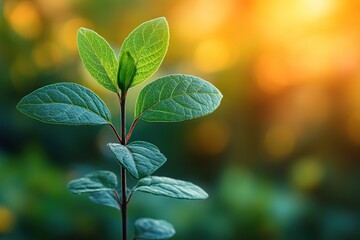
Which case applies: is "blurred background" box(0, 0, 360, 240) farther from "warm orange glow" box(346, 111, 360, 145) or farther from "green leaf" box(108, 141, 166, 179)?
"green leaf" box(108, 141, 166, 179)

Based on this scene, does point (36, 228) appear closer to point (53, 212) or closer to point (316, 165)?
point (53, 212)

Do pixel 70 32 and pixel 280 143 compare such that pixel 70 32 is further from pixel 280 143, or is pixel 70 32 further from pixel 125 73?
pixel 125 73

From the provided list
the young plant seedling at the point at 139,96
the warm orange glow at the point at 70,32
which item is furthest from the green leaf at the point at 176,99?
the warm orange glow at the point at 70,32

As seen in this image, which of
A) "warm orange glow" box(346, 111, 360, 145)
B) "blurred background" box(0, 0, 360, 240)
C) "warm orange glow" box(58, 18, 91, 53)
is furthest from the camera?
"warm orange glow" box(58, 18, 91, 53)

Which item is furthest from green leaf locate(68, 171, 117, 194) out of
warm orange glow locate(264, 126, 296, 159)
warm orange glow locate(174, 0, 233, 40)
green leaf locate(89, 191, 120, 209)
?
warm orange glow locate(174, 0, 233, 40)

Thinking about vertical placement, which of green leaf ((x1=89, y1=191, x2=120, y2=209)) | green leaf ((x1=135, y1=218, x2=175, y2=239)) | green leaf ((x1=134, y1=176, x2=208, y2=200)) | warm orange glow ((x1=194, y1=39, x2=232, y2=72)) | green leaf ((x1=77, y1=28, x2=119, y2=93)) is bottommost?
green leaf ((x1=135, y1=218, x2=175, y2=239))

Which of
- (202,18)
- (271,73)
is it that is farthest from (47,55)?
(271,73)

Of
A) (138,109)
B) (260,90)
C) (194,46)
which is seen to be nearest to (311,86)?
(260,90)
